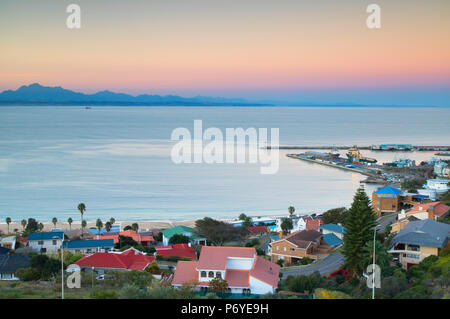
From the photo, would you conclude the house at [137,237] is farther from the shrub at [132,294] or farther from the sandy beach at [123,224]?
the shrub at [132,294]

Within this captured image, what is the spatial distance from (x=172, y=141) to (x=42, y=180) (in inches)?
1616

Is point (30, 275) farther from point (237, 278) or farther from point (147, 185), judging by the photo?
point (147, 185)

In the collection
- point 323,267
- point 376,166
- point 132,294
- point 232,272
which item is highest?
point 376,166

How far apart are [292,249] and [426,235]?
18.5ft

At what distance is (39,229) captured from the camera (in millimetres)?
27531

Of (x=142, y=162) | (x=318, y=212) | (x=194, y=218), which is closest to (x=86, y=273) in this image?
(x=194, y=218)

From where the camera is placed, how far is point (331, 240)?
21.2m

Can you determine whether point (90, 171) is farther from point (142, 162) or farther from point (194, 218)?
point (194, 218)

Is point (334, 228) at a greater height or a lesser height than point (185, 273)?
lesser

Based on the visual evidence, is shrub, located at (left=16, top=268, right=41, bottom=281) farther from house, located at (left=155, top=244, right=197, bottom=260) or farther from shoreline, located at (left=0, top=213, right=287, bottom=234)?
shoreline, located at (left=0, top=213, right=287, bottom=234)

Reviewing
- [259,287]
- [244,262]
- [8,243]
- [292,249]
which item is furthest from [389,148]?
[259,287]

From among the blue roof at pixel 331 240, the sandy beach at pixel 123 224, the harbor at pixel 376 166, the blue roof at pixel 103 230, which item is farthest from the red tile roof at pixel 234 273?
the harbor at pixel 376 166

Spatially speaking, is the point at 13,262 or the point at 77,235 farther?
the point at 77,235

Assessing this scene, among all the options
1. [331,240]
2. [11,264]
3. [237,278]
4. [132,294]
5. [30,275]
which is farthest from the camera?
[331,240]
